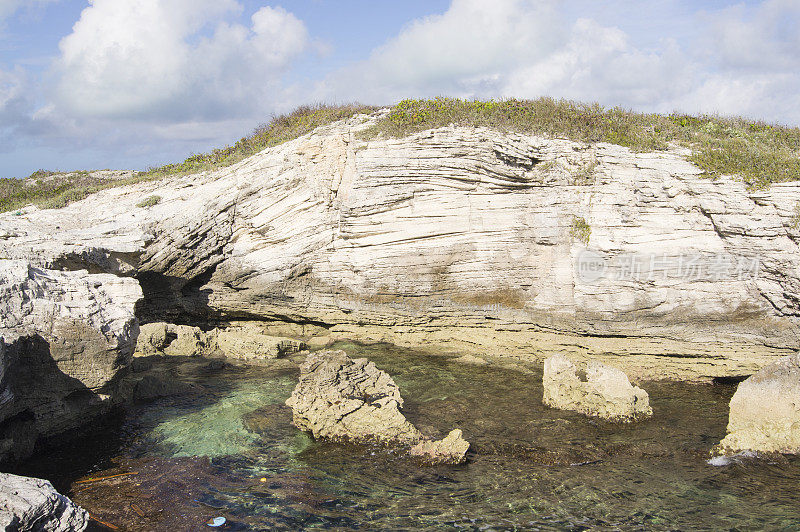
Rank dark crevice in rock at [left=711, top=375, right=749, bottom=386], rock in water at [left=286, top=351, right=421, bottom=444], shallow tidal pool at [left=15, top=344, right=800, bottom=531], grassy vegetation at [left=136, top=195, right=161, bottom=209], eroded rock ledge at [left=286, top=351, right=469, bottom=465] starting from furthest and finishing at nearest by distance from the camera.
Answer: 1. grassy vegetation at [left=136, top=195, right=161, bottom=209]
2. dark crevice in rock at [left=711, top=375, right=749, bottom=386]
3. rock in water at [left=286, top=351, right=421, bottom=444]
4. eroded rock ledge at [left=286, top=351, right=469, bottom=465]
5. shallow tidal pool at [left=15, top=344, right=800, bottom=531]

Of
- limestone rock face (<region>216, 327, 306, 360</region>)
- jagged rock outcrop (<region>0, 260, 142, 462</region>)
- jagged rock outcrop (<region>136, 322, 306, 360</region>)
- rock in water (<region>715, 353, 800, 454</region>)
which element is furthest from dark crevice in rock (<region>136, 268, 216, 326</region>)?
rock in water (<region>715, 353, 800, 454</region>)

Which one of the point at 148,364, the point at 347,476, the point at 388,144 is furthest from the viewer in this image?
the point at 388,144

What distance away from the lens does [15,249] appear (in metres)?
13.9

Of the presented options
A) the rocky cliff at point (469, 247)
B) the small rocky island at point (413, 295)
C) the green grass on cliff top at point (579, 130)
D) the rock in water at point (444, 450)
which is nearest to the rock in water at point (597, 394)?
the small rocky island at point (413, 295)

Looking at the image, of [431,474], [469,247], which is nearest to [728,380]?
[469,247]

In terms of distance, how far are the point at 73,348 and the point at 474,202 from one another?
12.4m

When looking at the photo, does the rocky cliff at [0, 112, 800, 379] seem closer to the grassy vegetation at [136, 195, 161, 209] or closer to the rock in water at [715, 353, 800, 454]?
the grassy vegetation at [136, 195, 161, 209]

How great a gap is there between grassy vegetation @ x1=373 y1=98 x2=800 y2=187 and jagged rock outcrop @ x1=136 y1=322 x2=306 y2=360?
29.0 ft

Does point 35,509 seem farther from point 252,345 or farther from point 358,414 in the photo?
point 252,345

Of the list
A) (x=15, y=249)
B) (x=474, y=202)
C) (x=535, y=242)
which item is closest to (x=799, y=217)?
(x=535, y=242)

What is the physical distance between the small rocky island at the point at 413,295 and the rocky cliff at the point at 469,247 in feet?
0.23

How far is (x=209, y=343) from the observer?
707 inches

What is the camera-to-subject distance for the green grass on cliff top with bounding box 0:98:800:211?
53.3ft

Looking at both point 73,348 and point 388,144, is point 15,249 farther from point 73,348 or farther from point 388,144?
point 388,144
